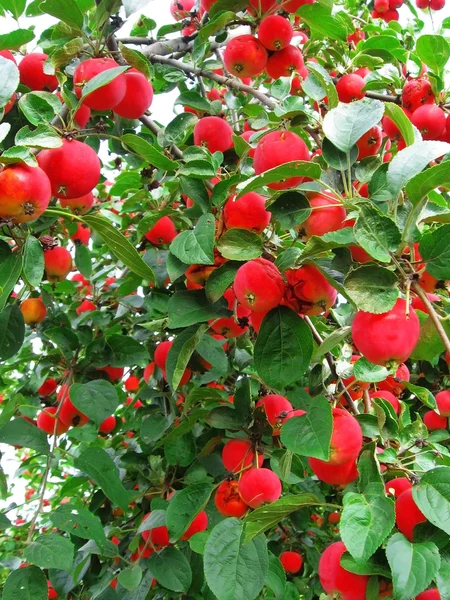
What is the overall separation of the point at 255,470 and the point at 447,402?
1.03 meters

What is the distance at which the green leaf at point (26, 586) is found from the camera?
1354 millimetres

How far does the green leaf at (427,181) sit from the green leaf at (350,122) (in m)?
0.22

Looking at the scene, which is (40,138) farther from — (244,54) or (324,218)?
(244,54)

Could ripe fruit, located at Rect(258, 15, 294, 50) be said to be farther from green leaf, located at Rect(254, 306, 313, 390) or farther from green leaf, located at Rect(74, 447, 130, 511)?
green leaf, located at Rect(74, 447, 130, 511)

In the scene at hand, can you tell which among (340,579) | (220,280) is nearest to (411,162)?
(220,280)

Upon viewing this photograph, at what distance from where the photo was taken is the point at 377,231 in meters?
1.04

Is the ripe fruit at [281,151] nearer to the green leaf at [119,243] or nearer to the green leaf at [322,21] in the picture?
the green leaf at [119,243]

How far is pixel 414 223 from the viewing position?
1058 millimetres

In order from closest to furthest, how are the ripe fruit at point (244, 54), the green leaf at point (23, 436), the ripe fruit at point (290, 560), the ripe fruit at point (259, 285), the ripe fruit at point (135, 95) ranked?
the ripe fruit at point (259, 285)
the ripe fruit at point (135, 95)
the green leaf at point (23, 436)
the ripe fruit at point (244, 54)
the ripe fruit at point (290, 560)

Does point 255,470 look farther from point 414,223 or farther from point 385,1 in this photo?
point 385,1

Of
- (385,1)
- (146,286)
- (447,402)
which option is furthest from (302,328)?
(385,1)

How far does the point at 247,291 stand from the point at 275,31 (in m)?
1.05

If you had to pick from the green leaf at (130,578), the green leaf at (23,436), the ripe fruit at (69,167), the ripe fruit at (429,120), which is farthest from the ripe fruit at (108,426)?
the ripe fruit at (429,120)

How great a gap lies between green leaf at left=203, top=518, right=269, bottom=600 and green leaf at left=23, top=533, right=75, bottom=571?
335 mm
